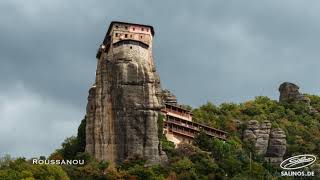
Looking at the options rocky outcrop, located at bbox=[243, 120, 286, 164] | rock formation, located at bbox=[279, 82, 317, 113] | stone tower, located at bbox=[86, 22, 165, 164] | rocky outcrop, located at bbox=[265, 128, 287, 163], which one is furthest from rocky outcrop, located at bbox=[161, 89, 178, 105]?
rock formation, located at bbox=[279, 82, 317, 113]

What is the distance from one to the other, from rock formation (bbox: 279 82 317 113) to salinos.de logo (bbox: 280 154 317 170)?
865 inches

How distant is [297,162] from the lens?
90.0 meters

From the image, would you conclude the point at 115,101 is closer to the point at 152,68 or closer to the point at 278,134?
the point at 152,68

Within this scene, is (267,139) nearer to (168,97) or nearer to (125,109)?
(168,97)

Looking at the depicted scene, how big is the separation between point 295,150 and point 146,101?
21.9 m

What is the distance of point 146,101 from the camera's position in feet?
266

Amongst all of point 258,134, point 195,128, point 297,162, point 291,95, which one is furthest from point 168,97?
point 291,95

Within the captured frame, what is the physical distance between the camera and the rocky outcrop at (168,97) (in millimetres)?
93250

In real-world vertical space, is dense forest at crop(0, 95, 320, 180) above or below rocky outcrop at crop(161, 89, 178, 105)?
below

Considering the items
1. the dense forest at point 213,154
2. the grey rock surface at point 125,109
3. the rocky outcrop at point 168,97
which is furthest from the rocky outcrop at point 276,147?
the grey rock surface at point 125,109

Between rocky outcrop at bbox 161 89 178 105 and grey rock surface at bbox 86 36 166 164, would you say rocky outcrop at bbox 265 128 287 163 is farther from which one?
grey rock surface at bbox 86 36 166 164

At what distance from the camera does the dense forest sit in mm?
73812

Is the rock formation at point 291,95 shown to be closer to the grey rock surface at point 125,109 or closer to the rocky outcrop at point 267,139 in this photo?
the rocky outcrop at point 267,139

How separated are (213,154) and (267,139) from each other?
12.0m
